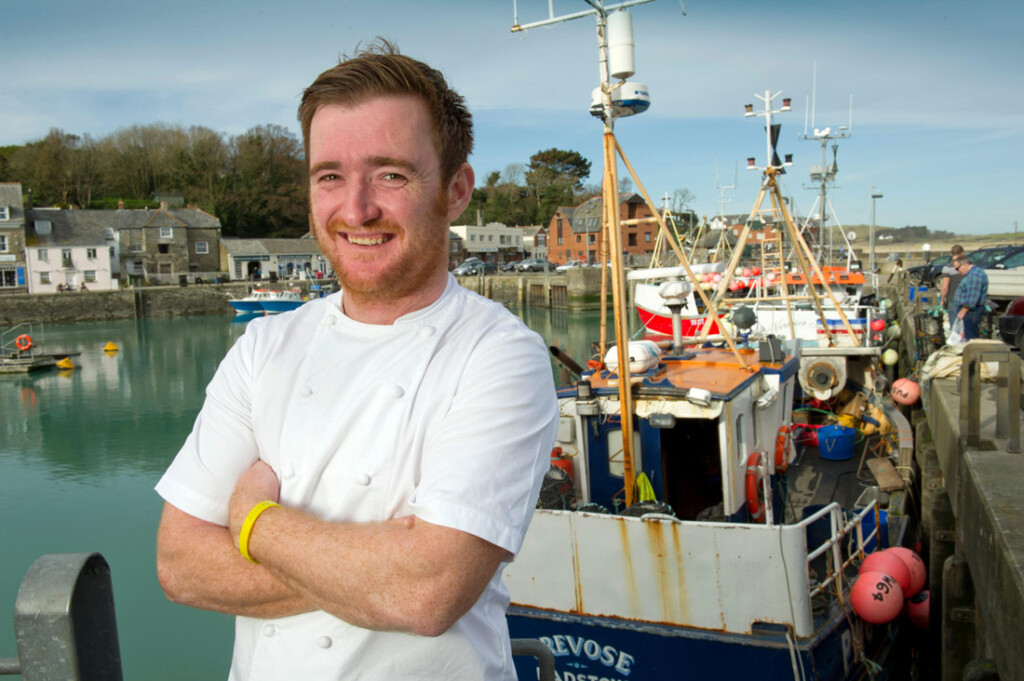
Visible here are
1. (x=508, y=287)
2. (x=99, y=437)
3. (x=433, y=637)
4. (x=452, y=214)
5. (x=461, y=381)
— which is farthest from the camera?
(x=508, y=287)

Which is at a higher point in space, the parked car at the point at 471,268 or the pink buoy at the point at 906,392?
the parked car at the point at 471,268

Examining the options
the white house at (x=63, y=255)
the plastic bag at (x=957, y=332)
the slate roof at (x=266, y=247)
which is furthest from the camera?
the slate roof at (x=266, y=247)

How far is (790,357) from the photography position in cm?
793

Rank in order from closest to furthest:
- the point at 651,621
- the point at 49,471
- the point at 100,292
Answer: the point at 651,621
the point at 49,471
the point at 100,292

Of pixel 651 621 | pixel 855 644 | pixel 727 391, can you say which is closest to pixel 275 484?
pixel 651 621

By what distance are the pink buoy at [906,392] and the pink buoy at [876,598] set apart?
20.3 ft

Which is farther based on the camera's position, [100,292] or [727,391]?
[100,292]

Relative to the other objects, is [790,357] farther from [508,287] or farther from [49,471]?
[508,287]

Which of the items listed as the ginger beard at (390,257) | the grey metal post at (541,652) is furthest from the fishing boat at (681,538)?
the ginger beard at (390,257)

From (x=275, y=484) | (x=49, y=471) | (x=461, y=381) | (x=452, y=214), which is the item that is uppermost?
(x=452, y=214)

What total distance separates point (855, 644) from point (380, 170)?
589cm

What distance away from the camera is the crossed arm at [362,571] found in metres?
1.34

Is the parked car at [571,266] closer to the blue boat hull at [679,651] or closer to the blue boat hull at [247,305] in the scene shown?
the blue boat hull at [247,305]

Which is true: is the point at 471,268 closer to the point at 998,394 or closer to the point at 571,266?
the point at 571,266
